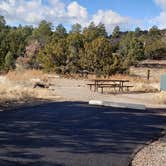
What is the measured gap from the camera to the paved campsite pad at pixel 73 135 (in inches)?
329

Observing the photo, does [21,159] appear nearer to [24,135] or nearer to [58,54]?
[24,135]

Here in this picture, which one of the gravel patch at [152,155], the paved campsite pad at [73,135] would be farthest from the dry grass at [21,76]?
the gravel patch at [152,155]

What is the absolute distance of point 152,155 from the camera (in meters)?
9.49

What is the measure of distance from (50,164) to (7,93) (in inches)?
586

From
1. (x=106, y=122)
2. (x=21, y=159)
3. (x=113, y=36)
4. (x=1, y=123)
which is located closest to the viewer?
(x=21, y=159)

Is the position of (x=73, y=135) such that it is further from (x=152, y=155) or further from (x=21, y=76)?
(x=21, y=76)

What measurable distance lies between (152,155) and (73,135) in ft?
7.17

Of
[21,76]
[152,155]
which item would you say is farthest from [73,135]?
[21,76]

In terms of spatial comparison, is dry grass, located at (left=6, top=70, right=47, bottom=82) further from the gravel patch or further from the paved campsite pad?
the gravel patch

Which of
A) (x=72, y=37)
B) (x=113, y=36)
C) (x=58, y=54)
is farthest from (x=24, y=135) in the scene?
(x=113, y=36)

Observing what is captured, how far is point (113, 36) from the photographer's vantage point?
125 meters

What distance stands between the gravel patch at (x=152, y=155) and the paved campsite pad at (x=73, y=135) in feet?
0.68

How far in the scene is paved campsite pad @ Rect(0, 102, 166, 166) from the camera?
8.37 meters

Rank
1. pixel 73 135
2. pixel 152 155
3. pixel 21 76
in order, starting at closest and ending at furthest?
pixel 152 155 → pixel 73 135 → pixel 21 76
